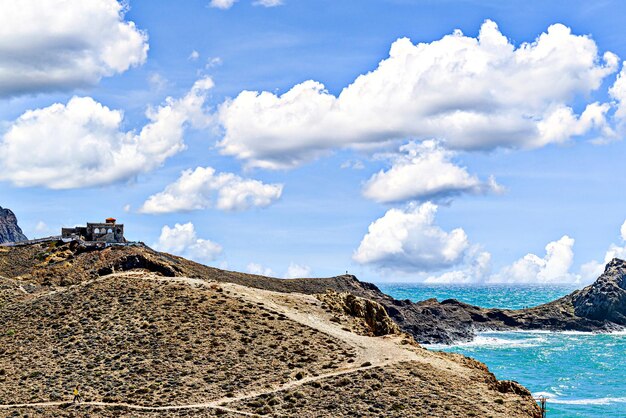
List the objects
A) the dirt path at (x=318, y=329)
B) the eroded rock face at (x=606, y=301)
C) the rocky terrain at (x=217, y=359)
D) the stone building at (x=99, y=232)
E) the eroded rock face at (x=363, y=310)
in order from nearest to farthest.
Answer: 1. the rocky terrain at (x=217, y=359)
2. the dirt path at (x=318, y=329)
3. the eroded rock face at (x=363, y=310)
4. the stone building at (x=99, y=232)
5. the eroded rock face at (x=606, y=301)

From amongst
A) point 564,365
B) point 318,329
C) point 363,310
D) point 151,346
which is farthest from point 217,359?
point 564,365

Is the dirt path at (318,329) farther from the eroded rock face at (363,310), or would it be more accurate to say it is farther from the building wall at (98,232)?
the building wall at (98,232)

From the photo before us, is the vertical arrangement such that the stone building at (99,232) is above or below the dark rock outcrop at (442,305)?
above

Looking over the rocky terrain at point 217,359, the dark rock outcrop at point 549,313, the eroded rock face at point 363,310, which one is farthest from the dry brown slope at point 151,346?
the dark rock outcrop at point 549,313

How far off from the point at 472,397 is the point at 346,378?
310 inches

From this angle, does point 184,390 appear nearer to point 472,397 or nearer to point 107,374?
point 107,374

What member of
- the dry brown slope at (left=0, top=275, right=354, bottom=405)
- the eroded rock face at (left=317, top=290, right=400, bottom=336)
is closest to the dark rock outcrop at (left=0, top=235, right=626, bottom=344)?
the dry brown slope at (left=0, top=275, right=354, bottom=405)

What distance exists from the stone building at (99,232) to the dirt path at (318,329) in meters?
36.3

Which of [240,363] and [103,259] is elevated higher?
[103,259]

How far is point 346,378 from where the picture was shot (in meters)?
45.8

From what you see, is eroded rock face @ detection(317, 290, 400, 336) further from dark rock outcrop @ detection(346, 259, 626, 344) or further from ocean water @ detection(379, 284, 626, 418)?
dark rock outcrop @ detection(346, 259, 626, 344)

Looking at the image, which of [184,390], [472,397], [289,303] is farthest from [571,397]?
[184,390]

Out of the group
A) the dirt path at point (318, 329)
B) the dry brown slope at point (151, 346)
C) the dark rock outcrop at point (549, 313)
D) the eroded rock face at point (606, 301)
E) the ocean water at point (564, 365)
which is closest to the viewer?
the dirt path at point (318, 329)

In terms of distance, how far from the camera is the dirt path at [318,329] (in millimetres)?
45062
